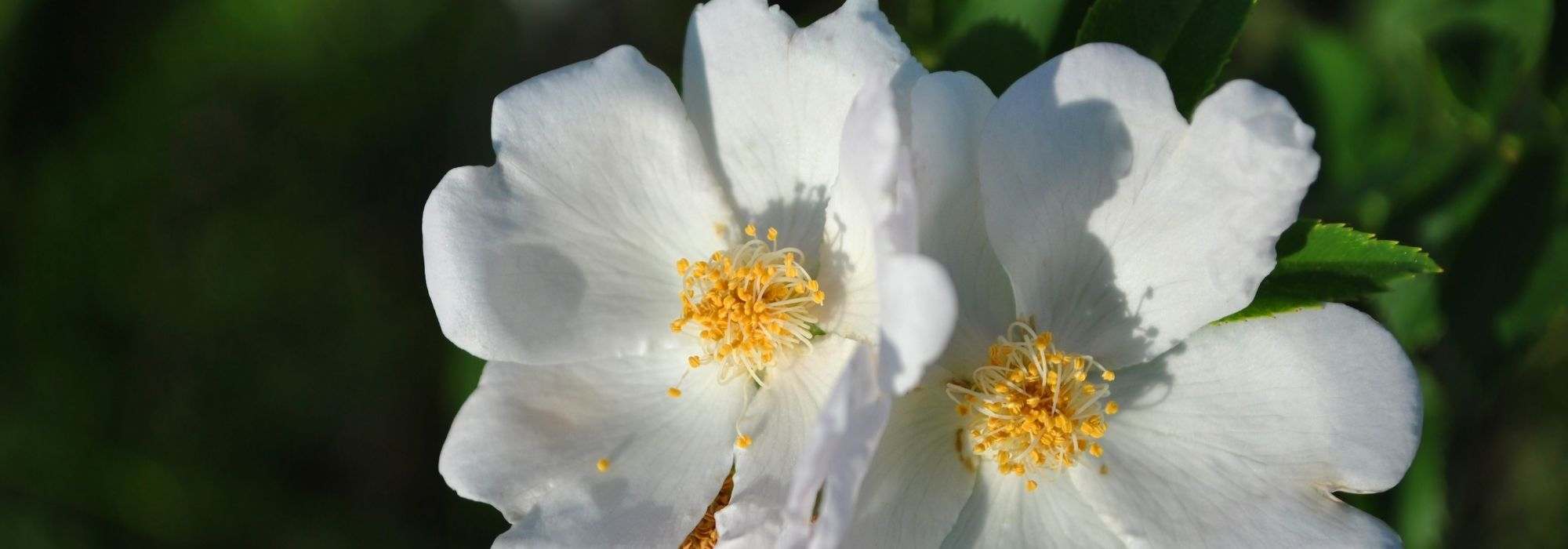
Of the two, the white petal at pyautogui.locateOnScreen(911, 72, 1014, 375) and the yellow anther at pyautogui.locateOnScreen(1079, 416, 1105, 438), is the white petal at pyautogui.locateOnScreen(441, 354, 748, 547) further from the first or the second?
the yellow anther at pyautogui.locateOnScreen(1079, 416, 1105, 438)

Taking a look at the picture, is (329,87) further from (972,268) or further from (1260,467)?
(1260,467)

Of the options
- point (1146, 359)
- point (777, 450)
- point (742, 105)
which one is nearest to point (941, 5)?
point (742, 105)

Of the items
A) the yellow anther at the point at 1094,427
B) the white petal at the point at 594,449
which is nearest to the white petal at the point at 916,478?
the yellow anther at the point at 1094,427

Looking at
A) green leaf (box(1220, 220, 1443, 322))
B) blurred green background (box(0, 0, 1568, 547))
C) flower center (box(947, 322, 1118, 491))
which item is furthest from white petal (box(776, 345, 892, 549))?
blurred green background (box(0, 0, 1568, 547))

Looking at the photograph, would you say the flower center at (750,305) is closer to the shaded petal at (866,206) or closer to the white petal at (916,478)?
the shaded petal at (866,206)

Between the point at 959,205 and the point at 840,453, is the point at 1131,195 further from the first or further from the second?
the point at 840,453

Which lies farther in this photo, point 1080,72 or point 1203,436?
point 1203,436

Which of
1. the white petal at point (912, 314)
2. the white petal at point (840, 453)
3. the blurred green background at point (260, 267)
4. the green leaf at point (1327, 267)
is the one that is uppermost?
the white petal at point (912, 314)
